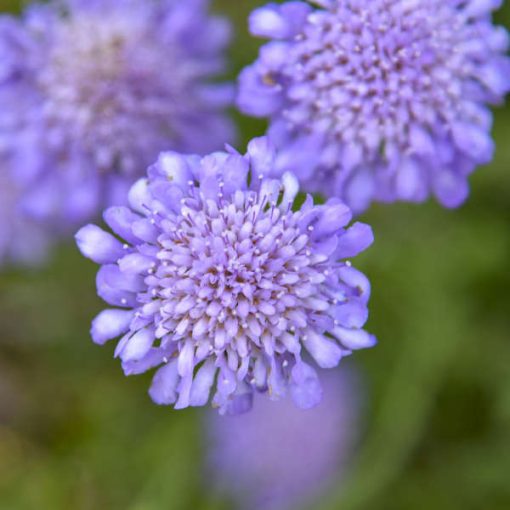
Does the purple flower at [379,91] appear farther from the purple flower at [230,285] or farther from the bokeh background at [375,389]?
the bokeh background at [375,389]

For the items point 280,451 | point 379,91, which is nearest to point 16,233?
point 280,451

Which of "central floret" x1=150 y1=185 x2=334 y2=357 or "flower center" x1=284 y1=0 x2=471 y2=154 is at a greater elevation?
"flower center" x1=284 y1=0 x2=471 y2=154

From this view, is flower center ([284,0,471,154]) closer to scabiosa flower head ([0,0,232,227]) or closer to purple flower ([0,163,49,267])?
scabiosa flower head ([0,0,232,227])

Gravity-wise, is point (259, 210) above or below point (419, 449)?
above

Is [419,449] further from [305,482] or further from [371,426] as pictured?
[305,482]

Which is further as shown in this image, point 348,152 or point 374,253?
point 374,253

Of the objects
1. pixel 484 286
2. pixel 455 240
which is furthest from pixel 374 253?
pixel 484 286

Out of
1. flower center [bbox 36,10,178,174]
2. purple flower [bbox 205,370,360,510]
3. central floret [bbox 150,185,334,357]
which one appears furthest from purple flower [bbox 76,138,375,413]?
purple flower [bbox 205,370,360,510]
